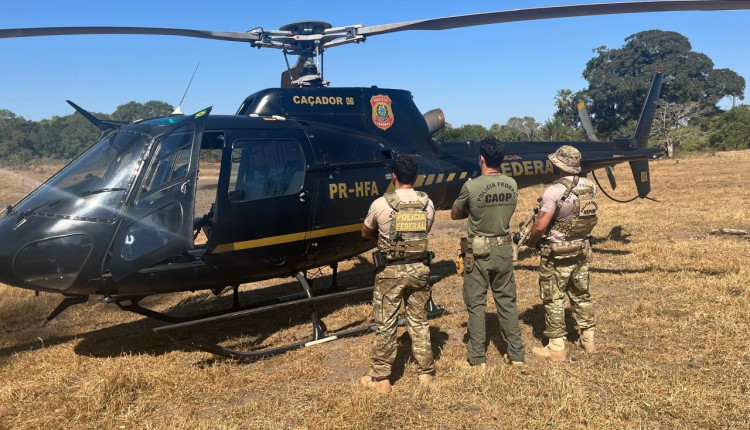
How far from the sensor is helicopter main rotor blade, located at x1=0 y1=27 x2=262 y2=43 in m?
5.09

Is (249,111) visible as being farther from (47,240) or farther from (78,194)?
(47,240)

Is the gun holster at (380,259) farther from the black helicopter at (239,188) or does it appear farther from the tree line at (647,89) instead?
the tree line at (647,89)

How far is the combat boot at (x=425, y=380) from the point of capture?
4195mm

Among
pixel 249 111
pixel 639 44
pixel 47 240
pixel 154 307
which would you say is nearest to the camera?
pixel 47 240

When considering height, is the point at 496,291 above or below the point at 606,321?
above

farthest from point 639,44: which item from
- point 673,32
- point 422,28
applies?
point 422,28

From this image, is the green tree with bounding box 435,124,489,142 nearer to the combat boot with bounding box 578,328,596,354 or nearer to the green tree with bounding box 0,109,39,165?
the combat boot with bounding box 578,328,596,354

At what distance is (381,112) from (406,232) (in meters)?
3.14

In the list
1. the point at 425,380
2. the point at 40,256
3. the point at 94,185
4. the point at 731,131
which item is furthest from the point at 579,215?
the point at 731,131

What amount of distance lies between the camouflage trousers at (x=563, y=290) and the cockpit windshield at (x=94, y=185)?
4258 mm

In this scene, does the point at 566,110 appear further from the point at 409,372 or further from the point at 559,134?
the point at 409,372

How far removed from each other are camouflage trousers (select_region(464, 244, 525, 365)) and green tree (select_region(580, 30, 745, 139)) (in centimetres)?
5597

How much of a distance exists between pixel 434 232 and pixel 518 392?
8408 millimetres

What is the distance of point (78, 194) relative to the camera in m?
4.65
